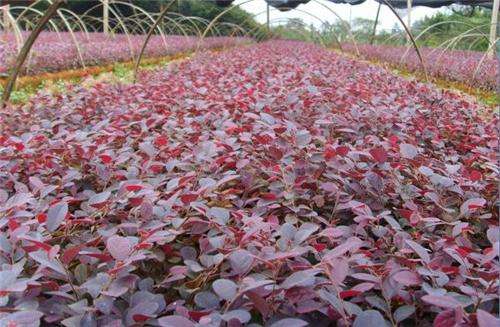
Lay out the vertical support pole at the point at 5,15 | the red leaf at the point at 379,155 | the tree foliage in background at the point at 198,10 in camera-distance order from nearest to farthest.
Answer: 1. the red leaf at the point at 379,155
2. the vertical support pole at the point at 5,15
3. the tree foliage in background at the point at 198,10

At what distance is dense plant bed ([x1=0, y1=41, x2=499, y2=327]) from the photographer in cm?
91

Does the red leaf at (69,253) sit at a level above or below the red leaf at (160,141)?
above

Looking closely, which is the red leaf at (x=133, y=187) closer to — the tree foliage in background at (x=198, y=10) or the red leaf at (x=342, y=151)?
the red leaf at (x=342, y=151)

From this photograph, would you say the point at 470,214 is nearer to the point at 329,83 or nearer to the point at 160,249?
the point at 160,249

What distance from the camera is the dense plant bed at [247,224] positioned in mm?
914

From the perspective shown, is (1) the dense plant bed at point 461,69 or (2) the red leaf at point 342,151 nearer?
(2) the red leaf at point 342,151

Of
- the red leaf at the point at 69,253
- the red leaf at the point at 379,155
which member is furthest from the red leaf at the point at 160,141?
the red leaf at the point at 69,253

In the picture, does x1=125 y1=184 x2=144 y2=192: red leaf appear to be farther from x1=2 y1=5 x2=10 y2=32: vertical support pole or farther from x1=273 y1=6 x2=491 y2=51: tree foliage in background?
x1=273 y1=6 x2=491 y2=51: tree foliage in background

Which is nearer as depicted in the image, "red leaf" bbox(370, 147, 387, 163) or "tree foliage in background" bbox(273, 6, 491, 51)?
"red leaf" bbox(370, 147, 387, 163)

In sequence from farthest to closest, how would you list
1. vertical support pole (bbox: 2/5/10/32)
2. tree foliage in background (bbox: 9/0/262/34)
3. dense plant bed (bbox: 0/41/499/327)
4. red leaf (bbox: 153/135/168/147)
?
1. tree foliage in background (bbox: 9/0/262/34)
2. vertical support pole (bbox: 2/5/10/32)
3. red leaf (bbox: 153/135/168/147)
4. dense plant bed (bbox: 0/41/499/327)

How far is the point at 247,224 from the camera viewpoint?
1.17 metres

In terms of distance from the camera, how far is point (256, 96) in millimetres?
3111

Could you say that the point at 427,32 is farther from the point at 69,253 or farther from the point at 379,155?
the point at 69,253

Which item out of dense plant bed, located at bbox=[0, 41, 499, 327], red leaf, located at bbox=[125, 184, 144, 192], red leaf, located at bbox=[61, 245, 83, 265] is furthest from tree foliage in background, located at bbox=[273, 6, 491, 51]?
red leaf, located at bbox=[61, 245, 83, 265]
